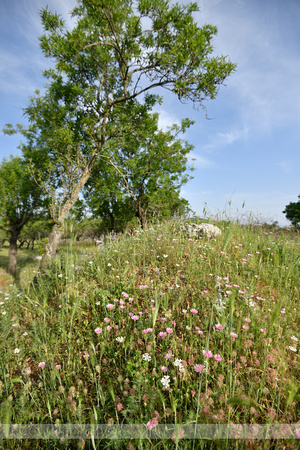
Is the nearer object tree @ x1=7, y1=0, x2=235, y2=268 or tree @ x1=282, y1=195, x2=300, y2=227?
tree @ x1=7, y1=0, x2=235, y2=268

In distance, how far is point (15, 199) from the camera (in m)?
14.9

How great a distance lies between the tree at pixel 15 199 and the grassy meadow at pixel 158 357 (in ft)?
40.4

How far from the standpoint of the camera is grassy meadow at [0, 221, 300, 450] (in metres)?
1.75

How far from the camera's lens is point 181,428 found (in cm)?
161

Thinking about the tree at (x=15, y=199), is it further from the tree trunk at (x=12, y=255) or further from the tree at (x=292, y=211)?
the tree at (x=292, y=211)

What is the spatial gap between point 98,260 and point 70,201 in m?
3.68

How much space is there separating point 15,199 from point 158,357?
639 inches

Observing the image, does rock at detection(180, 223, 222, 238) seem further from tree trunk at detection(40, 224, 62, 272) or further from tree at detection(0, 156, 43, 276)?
tree at detection(0, 156, 43, 276)

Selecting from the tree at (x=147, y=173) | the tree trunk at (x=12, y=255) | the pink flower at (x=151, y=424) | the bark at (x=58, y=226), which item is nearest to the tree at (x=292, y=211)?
the tree at (x=147, y=173)

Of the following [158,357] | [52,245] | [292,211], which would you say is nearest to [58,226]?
[52,245]

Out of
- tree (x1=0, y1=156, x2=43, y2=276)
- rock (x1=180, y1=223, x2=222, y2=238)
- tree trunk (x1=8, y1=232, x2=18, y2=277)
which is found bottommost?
tree trunk (x1=8, y1=232, x2=18, y2=277)

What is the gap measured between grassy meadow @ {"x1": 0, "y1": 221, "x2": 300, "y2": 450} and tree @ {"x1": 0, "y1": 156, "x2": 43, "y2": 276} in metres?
12.3

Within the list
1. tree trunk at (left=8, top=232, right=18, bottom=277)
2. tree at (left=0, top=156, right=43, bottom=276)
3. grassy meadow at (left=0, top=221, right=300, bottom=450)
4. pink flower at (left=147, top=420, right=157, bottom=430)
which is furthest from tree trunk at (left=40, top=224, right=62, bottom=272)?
tree trunk at (left=8, top=232, right=18, bottom=277)

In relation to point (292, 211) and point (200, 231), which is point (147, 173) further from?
point (292, 211)
